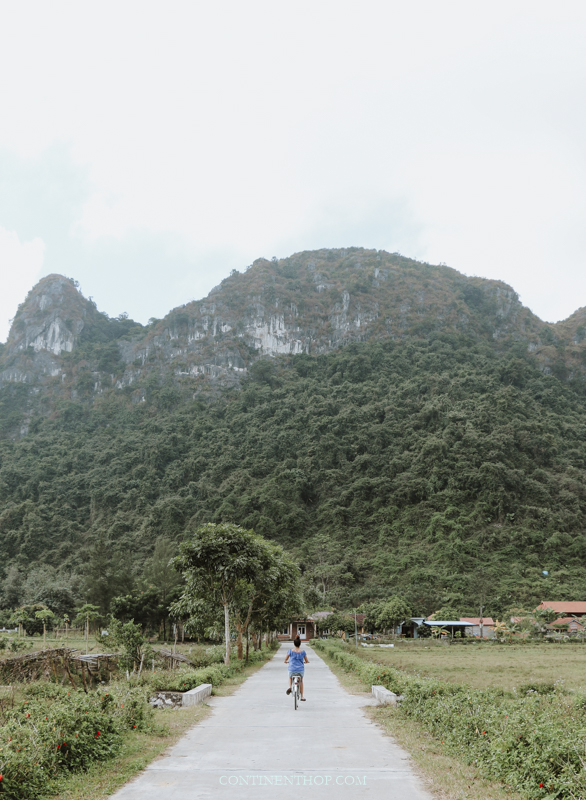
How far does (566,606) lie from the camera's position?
58406mm

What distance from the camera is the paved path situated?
5.20 metres

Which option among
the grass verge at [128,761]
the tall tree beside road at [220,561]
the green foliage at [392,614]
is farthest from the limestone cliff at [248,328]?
the grass verge at [128,761]

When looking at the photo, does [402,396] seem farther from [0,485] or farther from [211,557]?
[211,557]

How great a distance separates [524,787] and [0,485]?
106 metres

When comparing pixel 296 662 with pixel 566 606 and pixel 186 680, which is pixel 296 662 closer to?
pixel 186 680

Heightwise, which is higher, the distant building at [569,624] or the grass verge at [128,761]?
the grass verge at [128,761]

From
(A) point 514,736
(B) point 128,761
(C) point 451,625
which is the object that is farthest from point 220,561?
(C) point 451,625

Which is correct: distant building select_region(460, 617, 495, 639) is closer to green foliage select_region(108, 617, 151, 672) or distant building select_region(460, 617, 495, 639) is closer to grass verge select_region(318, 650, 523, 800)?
green foliage select_region(108, 617, 151, 672)

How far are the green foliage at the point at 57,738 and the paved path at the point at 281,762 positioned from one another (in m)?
0.63

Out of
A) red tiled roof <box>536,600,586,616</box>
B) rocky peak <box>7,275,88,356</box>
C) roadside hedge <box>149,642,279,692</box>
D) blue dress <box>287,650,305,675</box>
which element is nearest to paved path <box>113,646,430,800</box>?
blue dress <box>287,650,305,675</box>

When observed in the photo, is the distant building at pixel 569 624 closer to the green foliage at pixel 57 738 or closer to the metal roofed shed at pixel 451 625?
the metal roofed shed at pixel 451 625

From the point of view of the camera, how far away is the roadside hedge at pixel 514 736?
16.0ft

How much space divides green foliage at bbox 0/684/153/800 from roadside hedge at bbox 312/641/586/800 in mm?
3740

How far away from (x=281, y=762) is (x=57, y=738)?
218 cm
